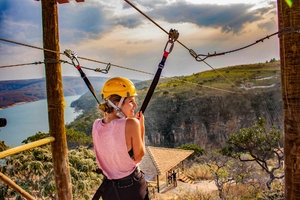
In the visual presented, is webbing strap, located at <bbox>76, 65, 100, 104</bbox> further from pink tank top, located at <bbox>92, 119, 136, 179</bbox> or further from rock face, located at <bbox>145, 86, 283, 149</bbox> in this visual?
rock face, located at <bbox>145, 86, 283, 149</bbox>

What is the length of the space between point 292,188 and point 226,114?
38.5 meters

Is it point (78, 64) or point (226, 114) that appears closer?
point (78, 64)

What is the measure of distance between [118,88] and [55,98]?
1.41 metres

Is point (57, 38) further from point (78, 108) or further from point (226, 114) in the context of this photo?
point (78, 108)

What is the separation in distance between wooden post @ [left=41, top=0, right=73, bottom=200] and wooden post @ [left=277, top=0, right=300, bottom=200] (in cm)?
226

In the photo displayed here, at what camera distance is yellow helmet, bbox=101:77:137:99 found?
2.01 metres

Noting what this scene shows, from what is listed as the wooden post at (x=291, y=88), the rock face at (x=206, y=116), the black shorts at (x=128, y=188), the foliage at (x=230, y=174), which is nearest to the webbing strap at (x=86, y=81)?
the black shorts at (x=128, y=188)

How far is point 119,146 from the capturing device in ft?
6.24

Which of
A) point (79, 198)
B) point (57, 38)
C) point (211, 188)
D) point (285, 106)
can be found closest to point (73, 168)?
point (79, 198)

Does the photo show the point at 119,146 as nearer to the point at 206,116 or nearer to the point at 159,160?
the point at 159,160

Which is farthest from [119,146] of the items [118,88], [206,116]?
[206,116]

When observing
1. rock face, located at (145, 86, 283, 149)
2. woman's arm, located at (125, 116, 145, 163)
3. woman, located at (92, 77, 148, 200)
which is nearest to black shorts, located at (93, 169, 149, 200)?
woman, located at (92, 77, 148, 200)

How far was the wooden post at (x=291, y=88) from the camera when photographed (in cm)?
214

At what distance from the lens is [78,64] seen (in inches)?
119
